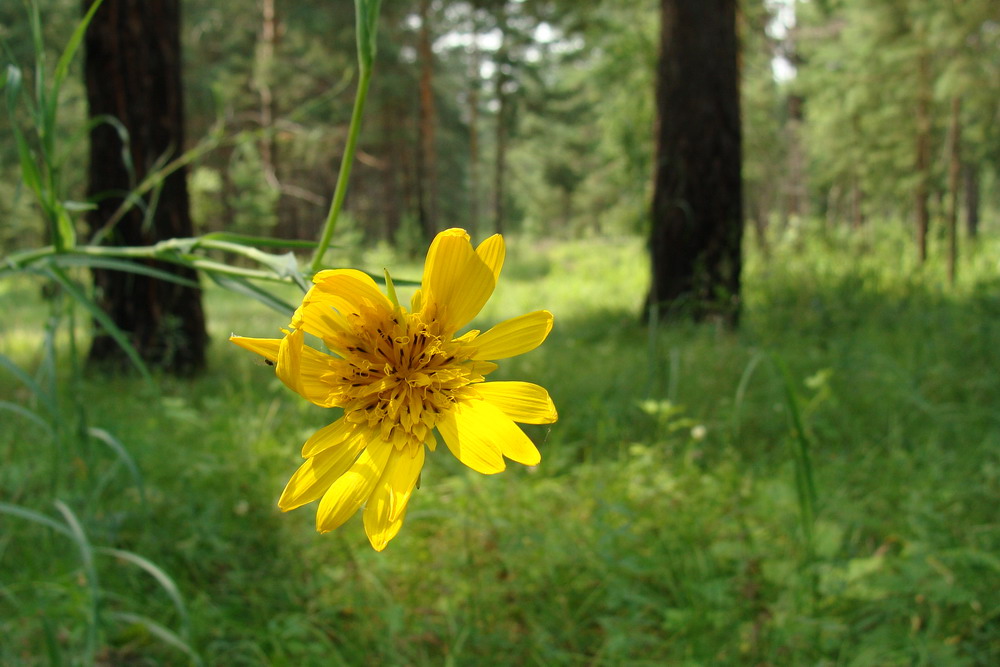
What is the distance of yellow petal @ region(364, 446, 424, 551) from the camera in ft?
1.28

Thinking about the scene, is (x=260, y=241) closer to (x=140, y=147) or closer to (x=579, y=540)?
(x=579, y=540)

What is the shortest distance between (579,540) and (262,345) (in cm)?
159

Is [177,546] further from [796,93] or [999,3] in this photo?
[796,93]

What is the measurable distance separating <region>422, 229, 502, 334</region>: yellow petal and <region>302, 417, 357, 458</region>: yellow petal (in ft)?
0.33

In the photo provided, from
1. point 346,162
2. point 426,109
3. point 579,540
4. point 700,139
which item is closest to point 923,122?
point 700,139

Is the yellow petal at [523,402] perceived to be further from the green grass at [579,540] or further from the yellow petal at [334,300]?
the green grass at [579,540]

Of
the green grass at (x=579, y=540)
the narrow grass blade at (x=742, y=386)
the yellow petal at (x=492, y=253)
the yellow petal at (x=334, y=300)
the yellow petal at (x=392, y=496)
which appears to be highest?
the yellow petal at (x=492, y=253)

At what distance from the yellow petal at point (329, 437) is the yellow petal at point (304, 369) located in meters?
0.02

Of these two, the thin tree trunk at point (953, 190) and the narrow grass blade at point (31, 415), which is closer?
the narrow grass blade at point (31, 415)

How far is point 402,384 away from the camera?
1.58 ft

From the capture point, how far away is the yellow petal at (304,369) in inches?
14.5

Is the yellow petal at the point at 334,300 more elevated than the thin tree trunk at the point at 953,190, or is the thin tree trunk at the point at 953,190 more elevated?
the thin tree trunk at the point at 953,190

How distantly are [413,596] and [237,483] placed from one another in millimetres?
813

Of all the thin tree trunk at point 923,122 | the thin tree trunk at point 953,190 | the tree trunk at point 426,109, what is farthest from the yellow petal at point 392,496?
the tree trunk at point 426,109
